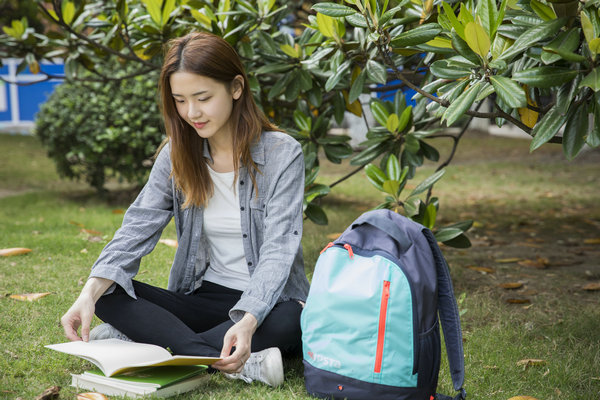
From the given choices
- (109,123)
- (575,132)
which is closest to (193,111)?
(575,132)

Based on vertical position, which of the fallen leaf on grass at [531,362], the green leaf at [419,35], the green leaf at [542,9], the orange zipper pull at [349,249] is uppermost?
the green leaf at [542,9]

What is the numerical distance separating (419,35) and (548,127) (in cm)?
62

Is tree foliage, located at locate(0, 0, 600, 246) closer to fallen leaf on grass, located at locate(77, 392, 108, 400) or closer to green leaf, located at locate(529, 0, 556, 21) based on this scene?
green leaf, located at locate(529, 0, 556, 21)

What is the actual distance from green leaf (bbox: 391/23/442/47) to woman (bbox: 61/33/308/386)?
22.0 inches

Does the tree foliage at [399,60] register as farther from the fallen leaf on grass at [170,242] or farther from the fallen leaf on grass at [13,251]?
the fallen leaf on grass at [13,251]

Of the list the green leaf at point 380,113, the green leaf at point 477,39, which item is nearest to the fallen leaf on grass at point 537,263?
the green leaf at point 380,113

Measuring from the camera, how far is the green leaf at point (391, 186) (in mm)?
3113

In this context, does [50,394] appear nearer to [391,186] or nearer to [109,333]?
[109,333]

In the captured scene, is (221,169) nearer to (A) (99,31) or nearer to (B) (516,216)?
(A) (99,31)

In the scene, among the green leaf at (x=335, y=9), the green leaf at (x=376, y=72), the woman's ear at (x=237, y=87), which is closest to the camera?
the woman's ear at (x=237, y=87)

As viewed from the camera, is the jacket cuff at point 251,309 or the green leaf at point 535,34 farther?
the jacket cuff at point 251,309

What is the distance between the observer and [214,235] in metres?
2.56

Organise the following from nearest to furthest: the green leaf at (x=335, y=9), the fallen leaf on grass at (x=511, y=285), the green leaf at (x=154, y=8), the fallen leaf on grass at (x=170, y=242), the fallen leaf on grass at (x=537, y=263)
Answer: the green leaf at (x=335, y=9) → the green leaf at (x=154, y=8) → the fallen leaf on grass at (x=511, y=285) → the fallen leaf on grass at (x=537, y=263) → the fallen leaf on grass at (x=170, y=242)

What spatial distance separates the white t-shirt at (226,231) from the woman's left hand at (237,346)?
43cm
